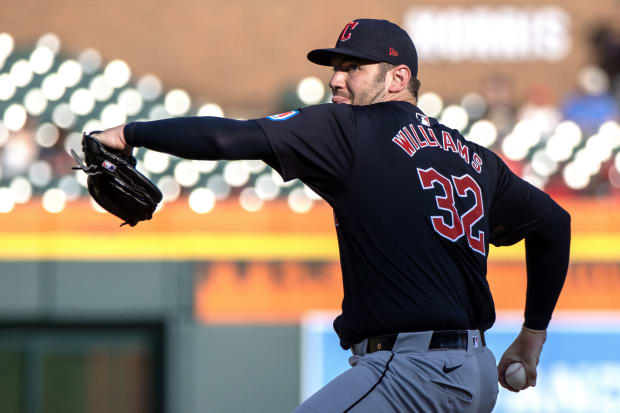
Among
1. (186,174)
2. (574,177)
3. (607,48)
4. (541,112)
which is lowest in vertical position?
(186,174)

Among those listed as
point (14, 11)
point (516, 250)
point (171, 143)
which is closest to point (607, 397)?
point (516, 250)

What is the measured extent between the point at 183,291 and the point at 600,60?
6.41 metres

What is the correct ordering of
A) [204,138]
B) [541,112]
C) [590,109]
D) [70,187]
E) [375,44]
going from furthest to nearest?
1. [541,112]
2. [590,109]
3. [70,187]
4. [375,44]
5. [204,138]

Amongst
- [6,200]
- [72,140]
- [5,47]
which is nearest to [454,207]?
[6,200]

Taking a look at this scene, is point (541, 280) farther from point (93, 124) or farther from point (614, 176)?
point (93, 124)

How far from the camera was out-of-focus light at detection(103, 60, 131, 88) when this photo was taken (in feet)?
26.4

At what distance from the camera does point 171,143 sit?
2652 mm

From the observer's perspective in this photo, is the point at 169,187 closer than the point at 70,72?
Yes

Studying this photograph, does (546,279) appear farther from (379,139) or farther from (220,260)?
(220,260)

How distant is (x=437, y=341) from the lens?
9.15ft

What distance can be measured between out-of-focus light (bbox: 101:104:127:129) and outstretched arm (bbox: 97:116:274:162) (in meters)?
5.06

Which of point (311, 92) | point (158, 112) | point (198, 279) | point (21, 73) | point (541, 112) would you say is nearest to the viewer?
point (198, 279)

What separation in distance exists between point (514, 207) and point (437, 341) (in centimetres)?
62

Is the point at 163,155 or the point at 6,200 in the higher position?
the point at 163,155
